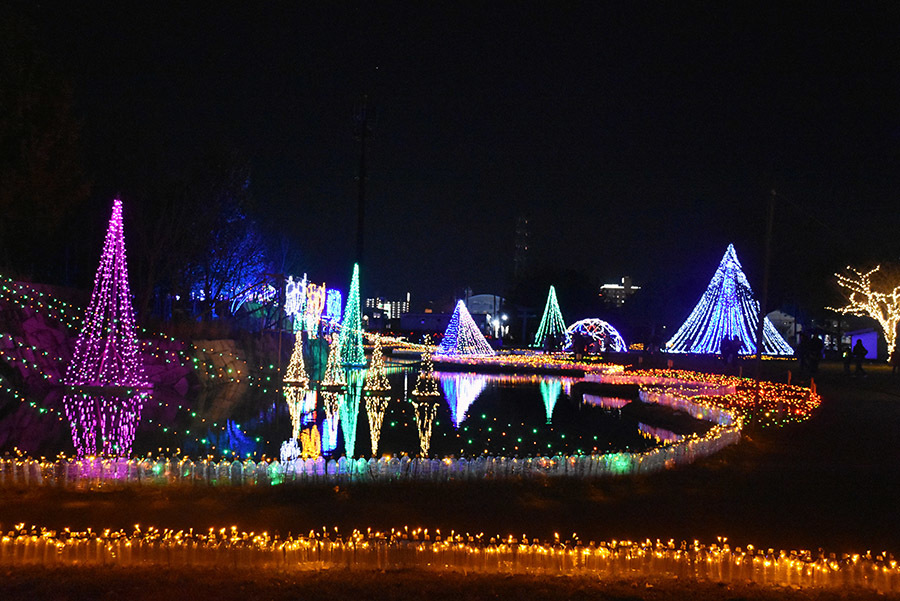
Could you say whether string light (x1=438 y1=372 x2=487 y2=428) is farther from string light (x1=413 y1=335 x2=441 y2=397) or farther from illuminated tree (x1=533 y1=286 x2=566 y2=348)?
illuminated tree (x1=533 y1=286 x2=566 y2=348)

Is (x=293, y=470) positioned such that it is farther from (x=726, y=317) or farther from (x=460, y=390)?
(x=726, y=317)

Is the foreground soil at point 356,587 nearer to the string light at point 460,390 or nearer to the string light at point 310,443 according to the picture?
A: the string light at point 310,443

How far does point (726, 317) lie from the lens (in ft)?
121

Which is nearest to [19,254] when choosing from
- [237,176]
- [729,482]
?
[237,176]

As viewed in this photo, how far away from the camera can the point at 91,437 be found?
10.9 meters

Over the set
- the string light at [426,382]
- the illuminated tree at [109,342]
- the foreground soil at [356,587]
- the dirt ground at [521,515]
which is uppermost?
the illuminated tree at [109,342]

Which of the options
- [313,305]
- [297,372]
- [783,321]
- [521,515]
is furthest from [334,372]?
[783,321]

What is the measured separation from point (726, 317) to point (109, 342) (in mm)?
29337

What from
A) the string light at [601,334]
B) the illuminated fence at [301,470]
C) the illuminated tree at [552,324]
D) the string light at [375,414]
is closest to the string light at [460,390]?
the string light at [375,414]

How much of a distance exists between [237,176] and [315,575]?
25.8 m

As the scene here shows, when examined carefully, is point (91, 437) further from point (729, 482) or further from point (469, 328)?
point (469, 328)

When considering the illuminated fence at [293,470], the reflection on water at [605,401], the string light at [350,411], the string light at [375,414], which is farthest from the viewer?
the reflection on water at [605,401]

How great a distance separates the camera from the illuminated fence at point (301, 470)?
7598 mm

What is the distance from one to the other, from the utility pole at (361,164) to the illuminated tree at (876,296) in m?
25.4
